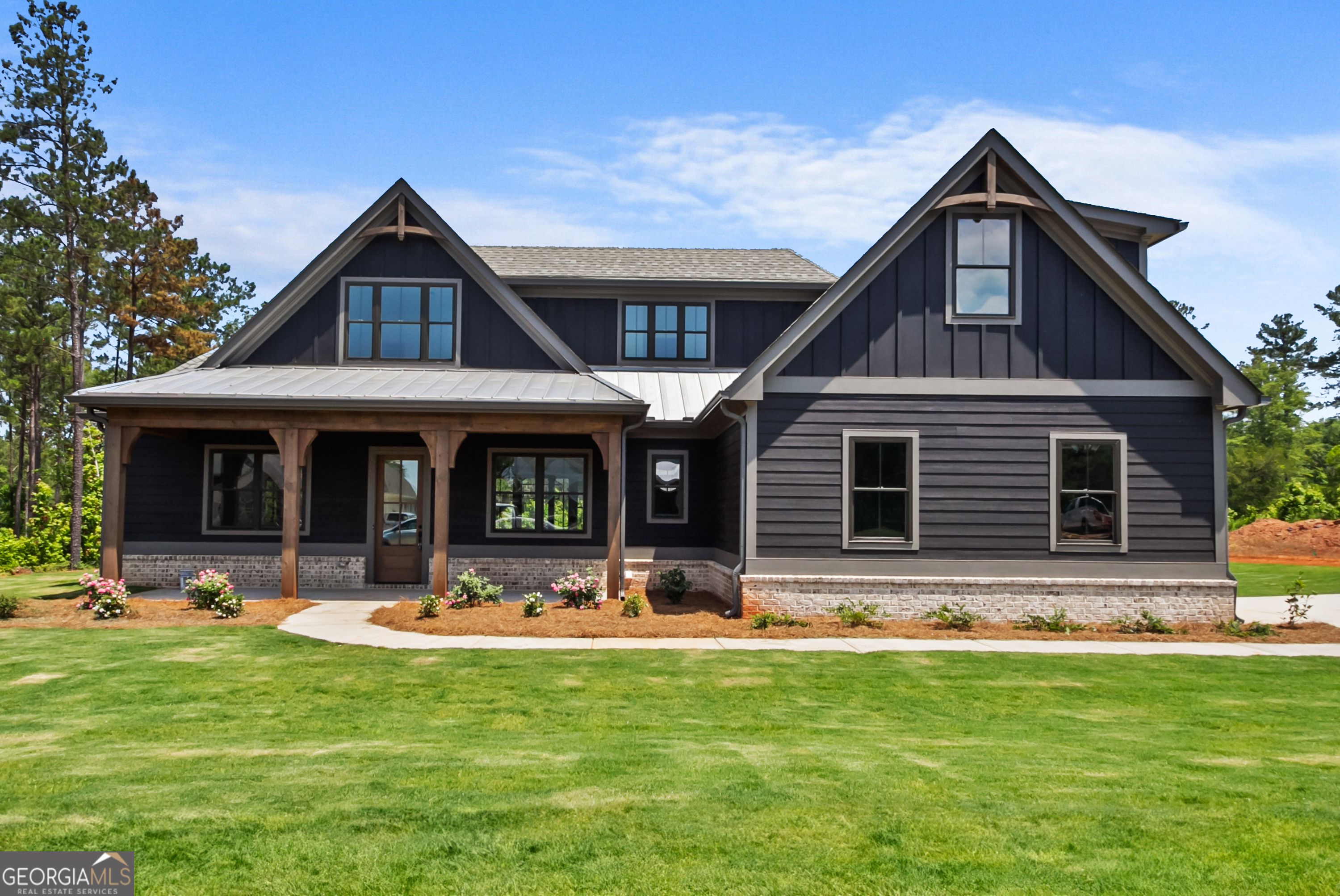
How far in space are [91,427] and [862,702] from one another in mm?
26232

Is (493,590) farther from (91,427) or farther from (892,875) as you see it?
(91,427)

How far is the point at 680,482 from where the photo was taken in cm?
1792

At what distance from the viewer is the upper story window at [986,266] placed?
1421cm

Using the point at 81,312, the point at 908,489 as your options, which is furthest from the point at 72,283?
the point at 908,489

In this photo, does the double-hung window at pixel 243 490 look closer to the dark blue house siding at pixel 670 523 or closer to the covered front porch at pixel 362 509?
the covered front porch at pixel 362 509

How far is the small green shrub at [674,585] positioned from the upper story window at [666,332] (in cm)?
509

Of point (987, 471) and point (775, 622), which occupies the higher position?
point (987, 471)

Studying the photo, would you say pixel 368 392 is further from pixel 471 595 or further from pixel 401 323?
pixel 471 595

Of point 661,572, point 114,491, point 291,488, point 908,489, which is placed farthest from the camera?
point 661,572

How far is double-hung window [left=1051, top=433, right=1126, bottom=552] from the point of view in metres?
14.0

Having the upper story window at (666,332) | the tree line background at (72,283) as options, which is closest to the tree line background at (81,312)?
the tree line background at (72,283)

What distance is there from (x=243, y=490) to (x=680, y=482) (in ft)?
27.5

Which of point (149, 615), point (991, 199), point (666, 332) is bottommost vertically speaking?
point (149, 615)

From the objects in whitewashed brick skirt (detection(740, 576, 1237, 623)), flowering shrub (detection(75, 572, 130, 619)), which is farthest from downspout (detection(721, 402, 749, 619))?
flowering shrub (detection(75, 572, 130, 619))
